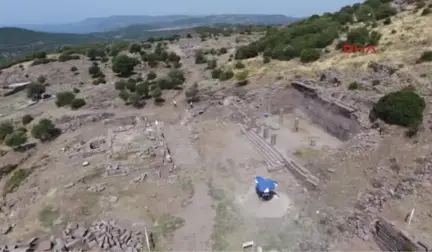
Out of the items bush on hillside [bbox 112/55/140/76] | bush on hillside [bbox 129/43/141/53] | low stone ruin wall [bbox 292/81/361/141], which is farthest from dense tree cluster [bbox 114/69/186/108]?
bush on hillside [bbox 129/43/141/53]

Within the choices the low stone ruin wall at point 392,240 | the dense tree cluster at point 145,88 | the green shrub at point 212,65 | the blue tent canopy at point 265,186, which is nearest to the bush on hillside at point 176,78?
the dense tree cluster at point 145,88

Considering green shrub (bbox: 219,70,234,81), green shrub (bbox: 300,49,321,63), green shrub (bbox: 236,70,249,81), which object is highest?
green shrub (bbox: 300,49,321,63)

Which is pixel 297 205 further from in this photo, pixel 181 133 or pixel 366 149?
pixel 181 133

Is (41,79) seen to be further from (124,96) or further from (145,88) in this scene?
(145,88)

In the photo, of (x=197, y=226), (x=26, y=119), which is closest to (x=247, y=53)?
(x=26, y=119)

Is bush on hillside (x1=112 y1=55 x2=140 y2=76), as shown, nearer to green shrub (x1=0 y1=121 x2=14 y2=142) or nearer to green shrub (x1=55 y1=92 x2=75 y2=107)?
green shrub (x1=55 y1=92 x2=75 y2=107)

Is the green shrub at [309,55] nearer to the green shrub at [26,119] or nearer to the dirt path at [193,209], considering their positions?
the dirt path at [193,209]
